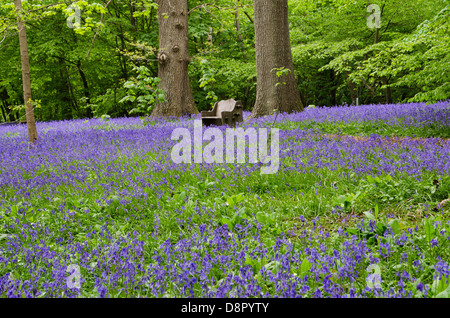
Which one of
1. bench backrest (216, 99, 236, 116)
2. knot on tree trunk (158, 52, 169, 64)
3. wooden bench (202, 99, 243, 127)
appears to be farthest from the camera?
knot on tree trunk (158, 52, 169, 64)

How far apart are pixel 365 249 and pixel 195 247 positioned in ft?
3.94

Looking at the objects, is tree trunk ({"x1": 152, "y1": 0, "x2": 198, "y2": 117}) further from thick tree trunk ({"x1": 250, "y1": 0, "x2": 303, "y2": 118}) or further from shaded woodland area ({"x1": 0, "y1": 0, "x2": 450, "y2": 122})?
thick tree trunk ({"x1": 250, "y1": 0, "x2": 303, "y2": 118})

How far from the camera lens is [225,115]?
30.5 ft

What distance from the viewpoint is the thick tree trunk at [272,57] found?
32.6 feet

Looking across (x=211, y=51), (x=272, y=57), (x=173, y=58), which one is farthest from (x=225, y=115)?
(x=211, y=51)

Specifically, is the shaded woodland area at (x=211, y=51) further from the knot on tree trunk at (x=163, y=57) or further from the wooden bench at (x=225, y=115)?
the wooden bench at (x=225, y=115)

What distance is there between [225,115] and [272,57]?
2.31 m

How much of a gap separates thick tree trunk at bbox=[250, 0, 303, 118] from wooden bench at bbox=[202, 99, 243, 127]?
21.4 inches

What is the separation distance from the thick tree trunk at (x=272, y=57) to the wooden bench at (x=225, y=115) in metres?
0.54

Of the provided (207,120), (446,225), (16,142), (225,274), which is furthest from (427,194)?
(16,142)

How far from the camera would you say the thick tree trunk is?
32.6 ft

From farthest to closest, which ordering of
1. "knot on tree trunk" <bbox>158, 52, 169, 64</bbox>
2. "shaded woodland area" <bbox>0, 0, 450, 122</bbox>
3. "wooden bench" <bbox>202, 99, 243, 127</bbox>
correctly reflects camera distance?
"shaded woodland area" <bbox>0, 0, 450, 122</bbox>
"knot on tree trunk" <bbox>158, 52, 169, 64</bbox>
"wooden bench" <bbox>202, 99, 243, 127</bbox>

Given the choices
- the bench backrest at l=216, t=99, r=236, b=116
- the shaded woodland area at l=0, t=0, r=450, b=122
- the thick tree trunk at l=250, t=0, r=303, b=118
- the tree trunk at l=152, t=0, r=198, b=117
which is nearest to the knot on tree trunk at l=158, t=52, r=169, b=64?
the tree trunk at l=152, t=0, r=198, b=117
